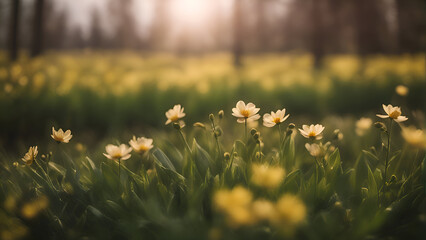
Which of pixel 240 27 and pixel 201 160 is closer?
pixel 201 160

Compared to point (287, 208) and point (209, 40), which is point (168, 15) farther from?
point (287, 208)

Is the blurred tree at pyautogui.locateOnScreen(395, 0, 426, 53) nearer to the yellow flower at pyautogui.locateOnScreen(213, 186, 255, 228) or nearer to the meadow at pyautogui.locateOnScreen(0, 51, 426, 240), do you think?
the meadow at pyautogui.locateOnScreen(0, 51, 426, 240)

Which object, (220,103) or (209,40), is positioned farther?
(209,40)

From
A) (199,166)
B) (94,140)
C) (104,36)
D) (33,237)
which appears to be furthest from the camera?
(104,36)

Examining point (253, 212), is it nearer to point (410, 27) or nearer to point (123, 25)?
point (410, 27)

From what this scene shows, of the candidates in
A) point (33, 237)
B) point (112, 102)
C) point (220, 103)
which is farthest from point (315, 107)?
point (33, 237)

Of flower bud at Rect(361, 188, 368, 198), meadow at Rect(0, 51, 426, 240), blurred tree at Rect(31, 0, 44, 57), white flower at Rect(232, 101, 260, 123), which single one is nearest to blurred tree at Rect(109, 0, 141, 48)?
blurred tree at Rect(31, 0, 44, 57)

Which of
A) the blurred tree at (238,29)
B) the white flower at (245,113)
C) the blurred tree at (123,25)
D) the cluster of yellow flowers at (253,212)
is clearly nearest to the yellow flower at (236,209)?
the cluster of yellow flowers at (253,212)

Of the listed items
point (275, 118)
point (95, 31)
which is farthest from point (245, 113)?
point (95, 31)
